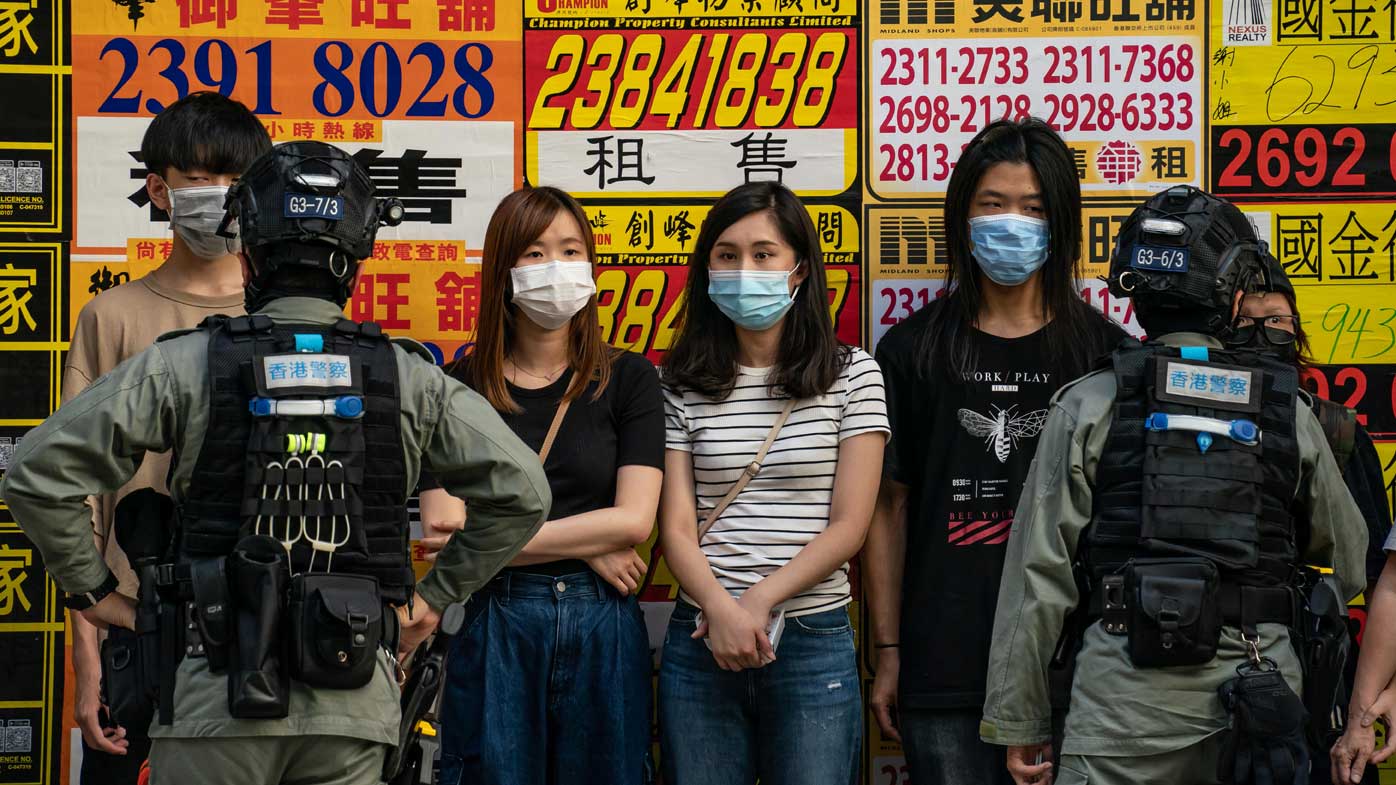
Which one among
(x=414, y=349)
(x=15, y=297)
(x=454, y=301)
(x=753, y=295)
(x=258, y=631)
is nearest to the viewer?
(x=258, y=631)

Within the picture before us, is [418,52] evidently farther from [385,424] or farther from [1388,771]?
[1388,771]

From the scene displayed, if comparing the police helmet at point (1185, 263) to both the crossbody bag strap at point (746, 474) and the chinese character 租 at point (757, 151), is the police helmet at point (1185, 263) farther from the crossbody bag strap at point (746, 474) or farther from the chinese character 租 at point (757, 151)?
the chinese character 租 at point (757, 151)

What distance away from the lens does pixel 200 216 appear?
177 inches

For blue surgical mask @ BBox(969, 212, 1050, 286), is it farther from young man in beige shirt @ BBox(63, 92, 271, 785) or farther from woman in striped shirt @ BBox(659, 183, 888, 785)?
young man in beige shirt @ BBox(63, 92, 271, 785)

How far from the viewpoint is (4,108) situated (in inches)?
214

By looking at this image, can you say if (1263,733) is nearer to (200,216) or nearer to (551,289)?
(551,289)

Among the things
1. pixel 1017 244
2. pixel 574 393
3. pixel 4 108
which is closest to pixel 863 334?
pixel 1017 244

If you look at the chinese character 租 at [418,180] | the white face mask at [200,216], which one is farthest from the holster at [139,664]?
the chinese character 租 at [418,180]

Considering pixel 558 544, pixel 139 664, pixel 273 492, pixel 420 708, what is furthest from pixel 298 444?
pixel 558 544

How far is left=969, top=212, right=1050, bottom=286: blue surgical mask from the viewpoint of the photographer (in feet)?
15.6

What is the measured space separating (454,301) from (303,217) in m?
2.06

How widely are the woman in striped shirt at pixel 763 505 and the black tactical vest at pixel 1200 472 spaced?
0.93 metres

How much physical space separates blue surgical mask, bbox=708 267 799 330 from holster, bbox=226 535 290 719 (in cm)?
184

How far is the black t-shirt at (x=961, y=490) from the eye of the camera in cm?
462
